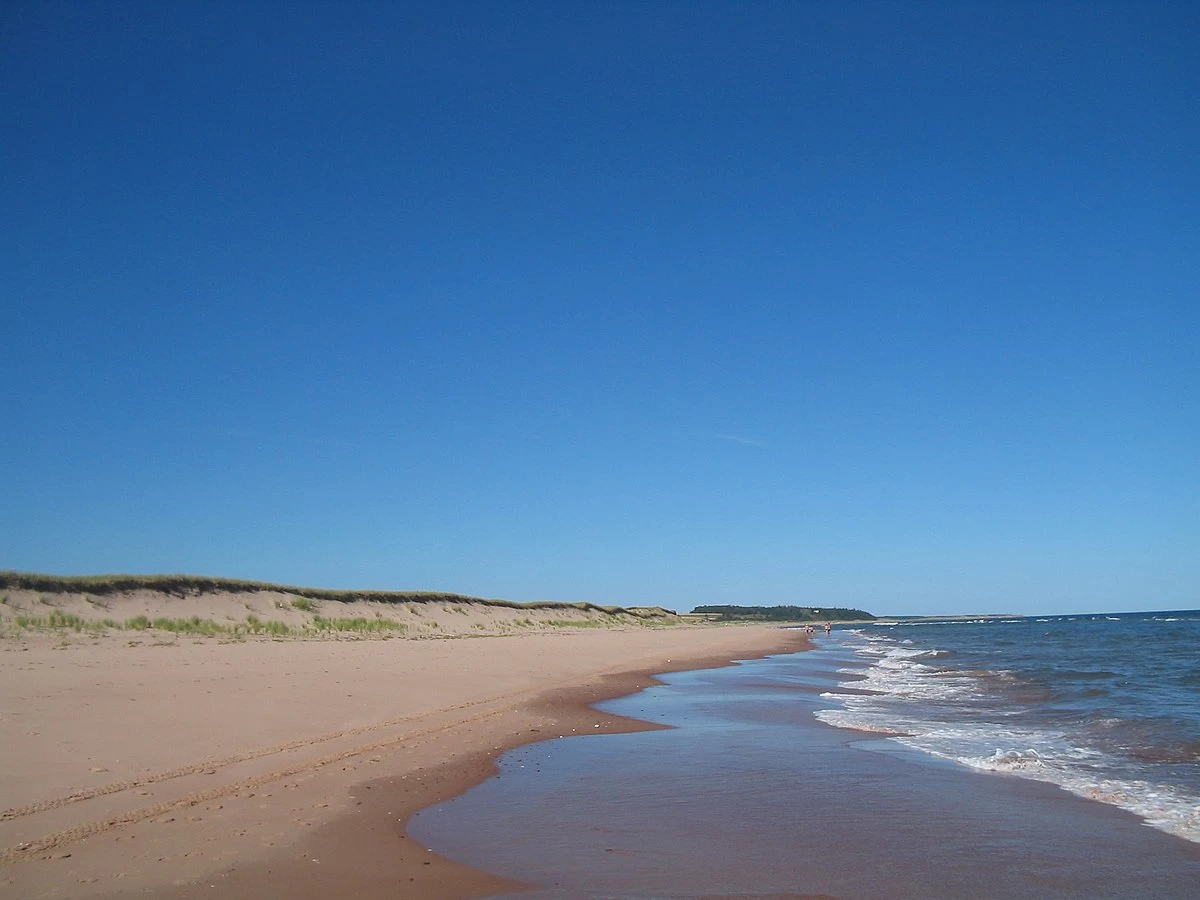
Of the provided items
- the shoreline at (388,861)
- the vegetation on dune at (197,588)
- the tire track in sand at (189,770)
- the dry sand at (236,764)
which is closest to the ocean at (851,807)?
the shoreline at (388,861)

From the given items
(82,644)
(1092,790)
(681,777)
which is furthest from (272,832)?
(82,644)

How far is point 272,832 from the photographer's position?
21.9 ft

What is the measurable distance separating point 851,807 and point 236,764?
6.57m

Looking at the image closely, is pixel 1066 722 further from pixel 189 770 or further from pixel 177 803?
pixel 177 803

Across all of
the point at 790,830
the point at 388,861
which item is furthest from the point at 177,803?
the point at 790,830

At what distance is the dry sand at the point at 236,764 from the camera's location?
5.80 m

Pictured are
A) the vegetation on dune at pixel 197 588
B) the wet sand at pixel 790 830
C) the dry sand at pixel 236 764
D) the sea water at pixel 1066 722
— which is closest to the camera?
the dry sand at pixel 236 764

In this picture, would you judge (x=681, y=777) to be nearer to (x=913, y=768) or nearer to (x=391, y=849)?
(x=913, y=768)

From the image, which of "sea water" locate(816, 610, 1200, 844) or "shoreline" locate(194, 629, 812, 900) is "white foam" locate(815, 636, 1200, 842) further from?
"shoreline" locate(194, 629, 812, 900)

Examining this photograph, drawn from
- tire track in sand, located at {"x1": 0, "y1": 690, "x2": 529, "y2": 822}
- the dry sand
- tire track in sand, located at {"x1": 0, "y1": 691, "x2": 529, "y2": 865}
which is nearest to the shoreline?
the dry sand

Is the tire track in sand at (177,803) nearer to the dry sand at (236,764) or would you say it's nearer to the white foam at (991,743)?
the dry sand at (236,764)

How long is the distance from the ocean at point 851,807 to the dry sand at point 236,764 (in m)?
0.76

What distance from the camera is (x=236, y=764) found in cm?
884

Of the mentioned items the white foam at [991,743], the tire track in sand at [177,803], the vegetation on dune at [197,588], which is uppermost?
the vegetation on dune at [197,588]
